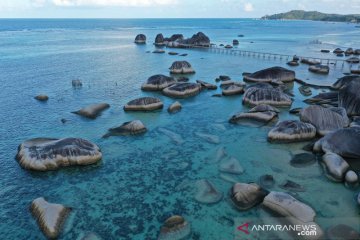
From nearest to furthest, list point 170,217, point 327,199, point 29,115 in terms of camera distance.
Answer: point 170,217
point 327,199
point 29,115

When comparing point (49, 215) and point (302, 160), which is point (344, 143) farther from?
point (49, 215)

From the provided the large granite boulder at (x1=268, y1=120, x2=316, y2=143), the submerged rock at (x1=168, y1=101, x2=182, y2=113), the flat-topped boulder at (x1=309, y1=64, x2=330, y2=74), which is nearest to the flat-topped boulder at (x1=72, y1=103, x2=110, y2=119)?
the submerged rock at (x1=168, y1=101, x2=182, y2=113)

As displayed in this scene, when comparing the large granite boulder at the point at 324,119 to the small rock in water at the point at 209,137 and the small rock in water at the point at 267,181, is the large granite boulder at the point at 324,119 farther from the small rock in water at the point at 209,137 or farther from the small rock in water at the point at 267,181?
the small rock in water at the point at 267,181

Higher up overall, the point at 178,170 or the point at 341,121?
the point at 341,121

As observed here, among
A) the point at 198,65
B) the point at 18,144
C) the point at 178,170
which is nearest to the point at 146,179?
the point at 178,170

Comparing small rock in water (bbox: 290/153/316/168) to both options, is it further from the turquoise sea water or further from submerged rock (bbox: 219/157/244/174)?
submerged rock (bbox: 219/157/244/174)

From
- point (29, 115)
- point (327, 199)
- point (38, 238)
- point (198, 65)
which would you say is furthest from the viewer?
point (198, 65)

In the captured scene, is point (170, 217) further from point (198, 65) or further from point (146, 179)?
point (198, 65)
